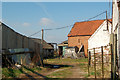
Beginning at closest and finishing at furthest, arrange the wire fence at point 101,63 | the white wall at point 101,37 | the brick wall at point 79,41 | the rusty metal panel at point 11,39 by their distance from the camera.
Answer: the wire fence at point 101,63, the rusty metal panel at point 11,39, the white wall at point 101,37, the brick wall at point 79,41

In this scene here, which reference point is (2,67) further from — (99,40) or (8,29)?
(99,40)

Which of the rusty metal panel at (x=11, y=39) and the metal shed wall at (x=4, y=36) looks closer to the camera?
the metal shed wall at (x=4, y=36)

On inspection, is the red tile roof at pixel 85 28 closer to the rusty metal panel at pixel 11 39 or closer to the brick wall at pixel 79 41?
the brick wall at pixel 79 41

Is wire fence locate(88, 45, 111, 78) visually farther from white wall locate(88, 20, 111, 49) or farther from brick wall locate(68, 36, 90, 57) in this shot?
brick wall locate(68, 36, 90, 57)

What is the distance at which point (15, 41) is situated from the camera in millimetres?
12836

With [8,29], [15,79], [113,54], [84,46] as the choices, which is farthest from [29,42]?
[84,46]

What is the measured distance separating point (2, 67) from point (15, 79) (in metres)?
2.54

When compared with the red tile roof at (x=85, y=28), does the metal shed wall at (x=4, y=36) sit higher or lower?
lower

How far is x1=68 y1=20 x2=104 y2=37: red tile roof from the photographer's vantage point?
31.9 meters

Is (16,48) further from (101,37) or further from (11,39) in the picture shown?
(101,37)

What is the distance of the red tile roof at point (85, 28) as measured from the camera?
31906 mm

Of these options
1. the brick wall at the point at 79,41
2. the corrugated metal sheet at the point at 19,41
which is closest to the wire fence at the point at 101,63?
the corrugated metal sheet at the point at 19,41

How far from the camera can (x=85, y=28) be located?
1309 inches

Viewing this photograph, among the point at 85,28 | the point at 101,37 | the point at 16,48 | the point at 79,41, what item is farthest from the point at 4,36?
the point at 85,28
